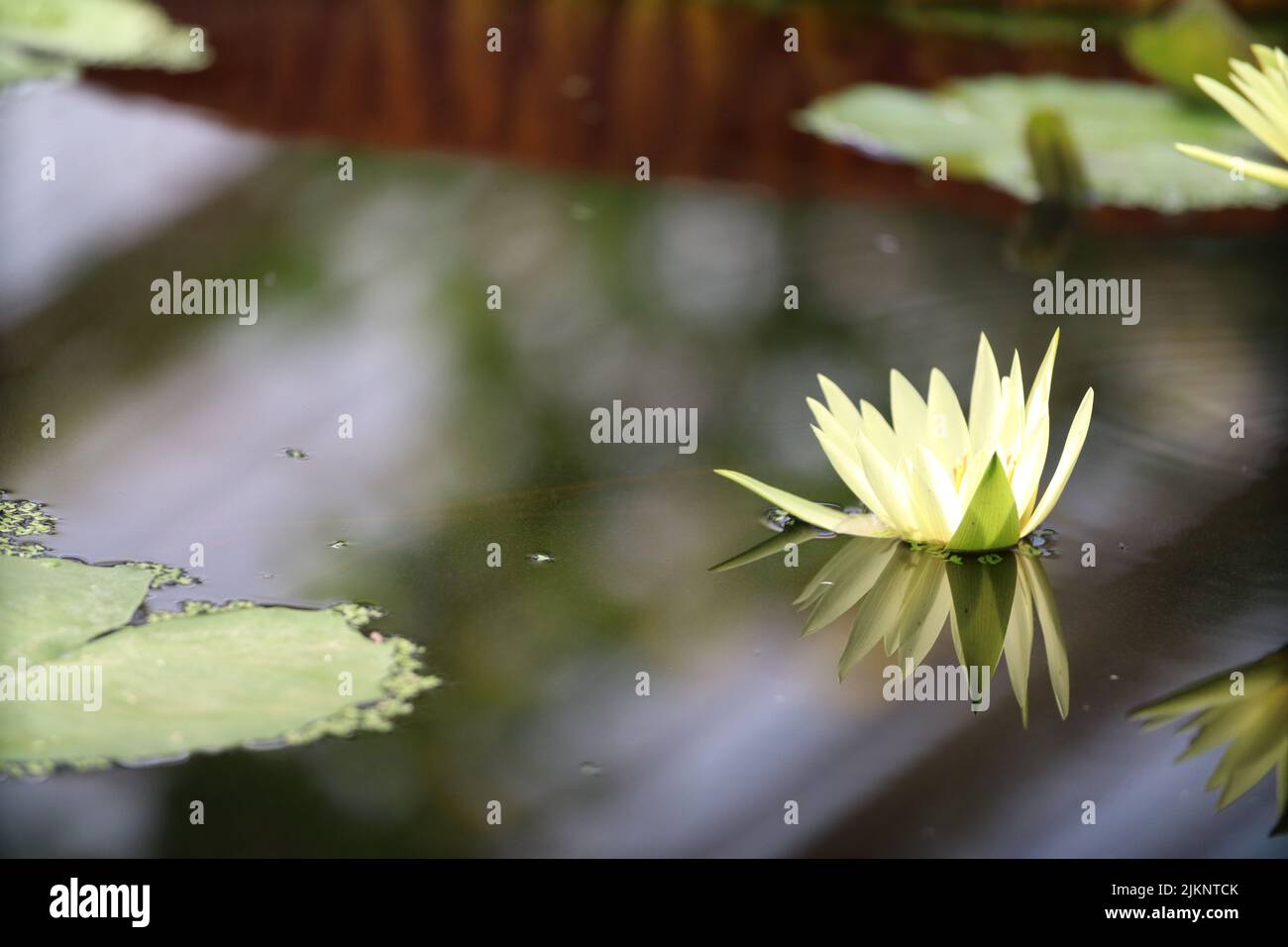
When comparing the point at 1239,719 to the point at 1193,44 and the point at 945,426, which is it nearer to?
the point at 945,426

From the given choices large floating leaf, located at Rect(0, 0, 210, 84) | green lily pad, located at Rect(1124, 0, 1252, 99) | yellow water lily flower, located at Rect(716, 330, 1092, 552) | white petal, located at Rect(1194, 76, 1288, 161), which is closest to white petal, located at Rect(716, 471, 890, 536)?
yellow water lily flower, located at Rect(716, 330, 1092, 552)

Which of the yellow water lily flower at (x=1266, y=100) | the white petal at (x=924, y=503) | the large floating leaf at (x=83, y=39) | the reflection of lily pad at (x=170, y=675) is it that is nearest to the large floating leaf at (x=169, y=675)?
the reflection of lily pad at (x=170, y=675)

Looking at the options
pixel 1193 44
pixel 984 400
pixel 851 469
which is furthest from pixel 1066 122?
pixel 851 469

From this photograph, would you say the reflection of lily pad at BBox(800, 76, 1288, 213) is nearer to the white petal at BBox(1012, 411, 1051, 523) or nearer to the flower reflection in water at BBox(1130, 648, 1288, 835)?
the white petal at BBox(1012, 411, 1051, 523)

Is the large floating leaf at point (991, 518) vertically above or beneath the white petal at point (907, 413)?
beneath

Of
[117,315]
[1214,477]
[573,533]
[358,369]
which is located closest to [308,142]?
[117,315]

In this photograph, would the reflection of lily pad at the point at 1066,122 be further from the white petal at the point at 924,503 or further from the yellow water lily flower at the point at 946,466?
the white petal at the point at 924,503
